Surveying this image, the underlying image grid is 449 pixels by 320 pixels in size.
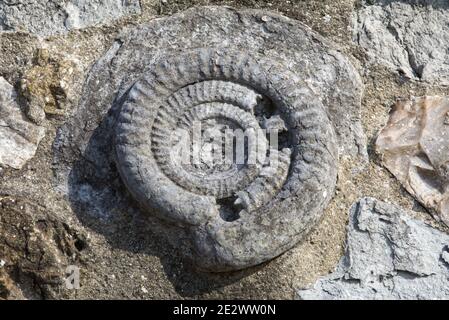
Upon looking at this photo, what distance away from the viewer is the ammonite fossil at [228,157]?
5.38 ft

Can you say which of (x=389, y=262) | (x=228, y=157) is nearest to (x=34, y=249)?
(x=228, y=157)

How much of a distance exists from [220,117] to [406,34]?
0.55m

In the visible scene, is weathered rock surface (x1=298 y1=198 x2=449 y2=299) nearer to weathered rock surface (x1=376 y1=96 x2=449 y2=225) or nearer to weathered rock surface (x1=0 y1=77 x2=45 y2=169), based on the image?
weathered rock surface (x1=376 y1=96 x2=449 y2=225)

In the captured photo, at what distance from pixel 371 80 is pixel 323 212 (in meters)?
0.37

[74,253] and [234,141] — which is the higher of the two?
[234,141]

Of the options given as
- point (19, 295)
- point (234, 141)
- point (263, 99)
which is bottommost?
point (19, 295)

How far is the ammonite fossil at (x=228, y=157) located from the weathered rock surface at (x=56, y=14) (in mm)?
232

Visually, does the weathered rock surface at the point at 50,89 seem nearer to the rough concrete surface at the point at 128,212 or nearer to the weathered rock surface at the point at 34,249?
the rough concrete surface at the point at 128,212

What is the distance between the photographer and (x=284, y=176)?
1.66 meters

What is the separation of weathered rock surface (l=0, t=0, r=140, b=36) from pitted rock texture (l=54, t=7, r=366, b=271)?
85 mm

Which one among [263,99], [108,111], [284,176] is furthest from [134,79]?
[284,176]

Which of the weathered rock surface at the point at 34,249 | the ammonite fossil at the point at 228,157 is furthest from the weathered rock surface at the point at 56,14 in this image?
the weathered rock surface at the point at 34,249

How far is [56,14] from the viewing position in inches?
72.8

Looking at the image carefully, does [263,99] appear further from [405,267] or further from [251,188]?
[405,267]
